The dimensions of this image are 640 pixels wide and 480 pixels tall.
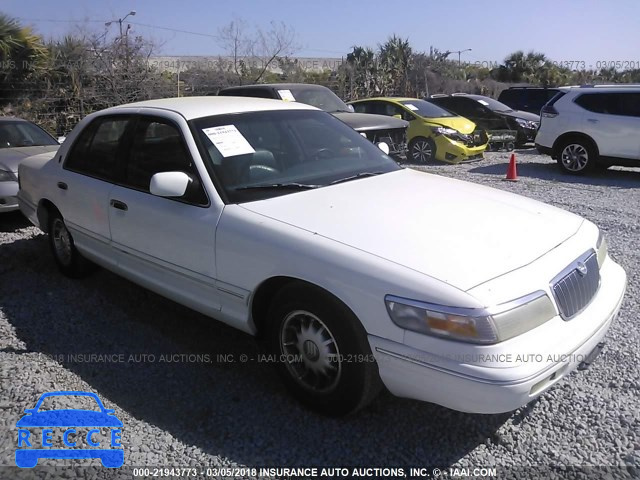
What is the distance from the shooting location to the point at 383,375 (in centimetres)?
266

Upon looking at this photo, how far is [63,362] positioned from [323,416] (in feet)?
5.85

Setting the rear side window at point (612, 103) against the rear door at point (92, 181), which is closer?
the rear door at point (92, 181)

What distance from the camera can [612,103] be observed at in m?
10.6

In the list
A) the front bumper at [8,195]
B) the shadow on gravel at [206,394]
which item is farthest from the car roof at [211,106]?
the front bumper at [8,195]

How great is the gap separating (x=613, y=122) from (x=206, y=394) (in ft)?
32.0

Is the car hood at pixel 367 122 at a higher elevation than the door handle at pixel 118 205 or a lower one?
higher

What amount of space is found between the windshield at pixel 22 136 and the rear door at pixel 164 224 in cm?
483

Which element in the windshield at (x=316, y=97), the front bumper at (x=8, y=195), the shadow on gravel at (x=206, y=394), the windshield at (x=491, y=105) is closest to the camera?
the shadow on gravel at (x=206, y=394)

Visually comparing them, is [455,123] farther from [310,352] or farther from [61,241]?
[310,352]

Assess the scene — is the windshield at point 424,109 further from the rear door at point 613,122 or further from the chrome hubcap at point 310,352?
the chrome hubcap at point 310,352

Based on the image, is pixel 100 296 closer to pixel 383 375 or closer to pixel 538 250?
pixel 383 375

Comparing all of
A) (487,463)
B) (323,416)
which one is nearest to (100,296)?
(323,416)

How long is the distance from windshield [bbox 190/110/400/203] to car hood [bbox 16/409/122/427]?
1378 millimetres

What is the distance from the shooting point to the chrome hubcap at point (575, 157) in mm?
10789
